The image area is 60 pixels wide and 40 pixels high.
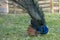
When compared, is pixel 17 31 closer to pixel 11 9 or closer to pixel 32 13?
pixel 32 13

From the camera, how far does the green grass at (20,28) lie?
21.6ft

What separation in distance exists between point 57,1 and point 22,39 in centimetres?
579

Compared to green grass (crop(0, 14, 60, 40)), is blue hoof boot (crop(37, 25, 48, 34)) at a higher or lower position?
higher

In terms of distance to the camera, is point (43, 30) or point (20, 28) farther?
point (20, 28)

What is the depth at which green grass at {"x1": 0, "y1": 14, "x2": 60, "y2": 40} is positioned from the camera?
6587 mm

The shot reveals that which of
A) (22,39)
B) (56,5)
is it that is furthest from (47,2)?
(22,39)

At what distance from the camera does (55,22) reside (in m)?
8.30

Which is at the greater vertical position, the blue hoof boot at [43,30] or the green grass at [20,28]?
the blue hoof boot at [43,30]

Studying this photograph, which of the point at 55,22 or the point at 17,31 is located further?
the point at 55,22

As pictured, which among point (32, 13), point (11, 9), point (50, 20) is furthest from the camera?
point (11, 9)

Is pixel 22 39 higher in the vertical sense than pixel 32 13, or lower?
lower

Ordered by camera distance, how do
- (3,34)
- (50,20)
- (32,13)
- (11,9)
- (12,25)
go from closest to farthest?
(32,13) → (3,34) → (12,25) → (50,20) → (11,9)

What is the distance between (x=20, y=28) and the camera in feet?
24.8

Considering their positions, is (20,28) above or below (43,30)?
below
